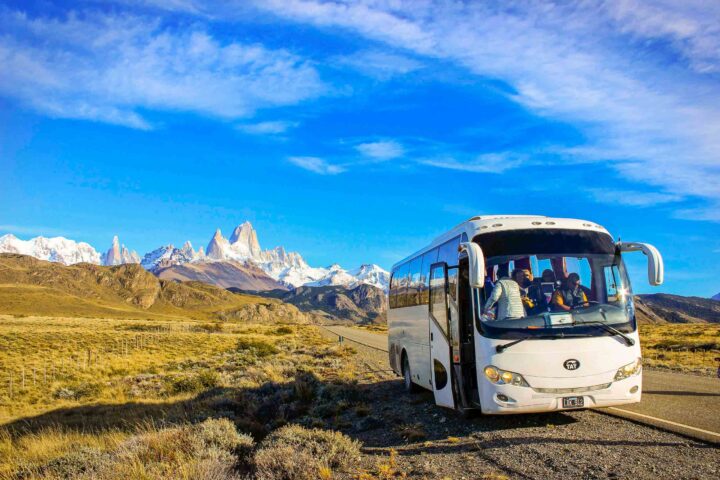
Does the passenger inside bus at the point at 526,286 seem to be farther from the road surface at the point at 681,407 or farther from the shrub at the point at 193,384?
the shrub at the point at 193,384

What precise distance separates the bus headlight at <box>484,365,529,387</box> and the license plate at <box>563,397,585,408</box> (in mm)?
657

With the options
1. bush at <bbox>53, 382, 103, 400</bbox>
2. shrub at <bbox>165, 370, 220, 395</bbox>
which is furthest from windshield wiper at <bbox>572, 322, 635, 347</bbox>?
bush at <bbox>53, 382, 103, 400</bbox>

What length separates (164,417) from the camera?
13438mm

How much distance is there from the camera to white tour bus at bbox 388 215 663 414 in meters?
7.84

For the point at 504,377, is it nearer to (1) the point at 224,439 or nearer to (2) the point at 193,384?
(1) the point at 224,439

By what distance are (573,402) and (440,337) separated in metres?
2.88

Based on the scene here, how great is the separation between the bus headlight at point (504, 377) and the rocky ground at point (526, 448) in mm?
913

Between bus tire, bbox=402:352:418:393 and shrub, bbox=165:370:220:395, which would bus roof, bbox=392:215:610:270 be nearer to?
bus tire, bbox=402:352:418:393

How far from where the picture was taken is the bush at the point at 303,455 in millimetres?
7023

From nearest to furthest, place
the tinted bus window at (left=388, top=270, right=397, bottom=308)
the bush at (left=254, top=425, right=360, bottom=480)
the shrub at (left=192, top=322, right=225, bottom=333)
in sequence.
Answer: the bush at (left=254, top=425, right=360, bottom=480)
the tinted bus window at (left=388, top=270, right=397, bottom=308)
the shrub at (left=192, top=322, right=225, bottom=333)

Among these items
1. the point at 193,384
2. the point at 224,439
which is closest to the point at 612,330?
the point at 224,439

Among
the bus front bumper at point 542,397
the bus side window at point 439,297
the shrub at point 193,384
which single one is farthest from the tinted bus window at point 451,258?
the shrub at point 193,384

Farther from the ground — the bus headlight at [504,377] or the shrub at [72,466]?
the bus headlight at [504,377]

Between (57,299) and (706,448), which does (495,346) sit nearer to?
(706,448)
